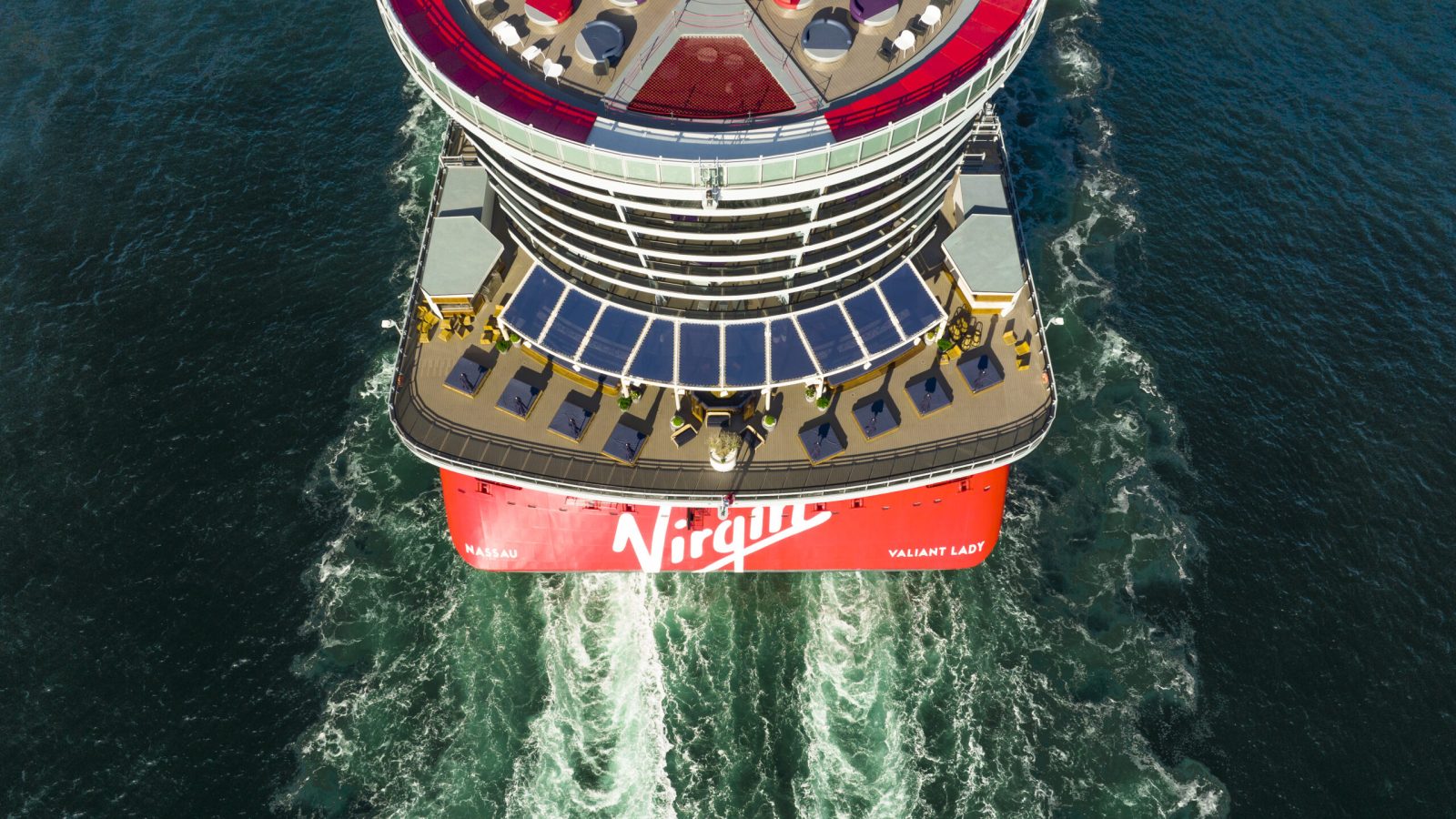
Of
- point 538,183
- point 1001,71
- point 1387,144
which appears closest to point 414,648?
point 538,183

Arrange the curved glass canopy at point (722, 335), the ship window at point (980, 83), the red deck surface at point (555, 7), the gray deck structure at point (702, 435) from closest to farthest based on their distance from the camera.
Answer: the ship window at point (980, 83) < the red deck surface at point (555, 7) < the curved glass canopy at point (722, 335) < the gray deck structure at point (702, 435)

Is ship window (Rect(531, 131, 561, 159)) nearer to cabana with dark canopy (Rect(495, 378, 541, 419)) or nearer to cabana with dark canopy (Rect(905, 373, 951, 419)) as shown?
cabana with dark canopy (Rect(495, 378, 541, 419))

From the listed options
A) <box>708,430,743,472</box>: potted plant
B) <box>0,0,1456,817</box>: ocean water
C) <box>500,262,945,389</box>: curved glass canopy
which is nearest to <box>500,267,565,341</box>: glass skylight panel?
<box>500,262,945,389</box>: curved glass canopy

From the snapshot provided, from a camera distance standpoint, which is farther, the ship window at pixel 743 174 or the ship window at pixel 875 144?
the ship window at pixel 875 144

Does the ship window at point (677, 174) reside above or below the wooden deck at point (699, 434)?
above

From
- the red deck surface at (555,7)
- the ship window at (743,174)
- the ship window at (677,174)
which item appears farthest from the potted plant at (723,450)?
the red deck surface at (555,7)

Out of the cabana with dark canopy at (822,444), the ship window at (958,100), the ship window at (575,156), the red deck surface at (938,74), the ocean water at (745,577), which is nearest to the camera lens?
the ship window at (575,156)

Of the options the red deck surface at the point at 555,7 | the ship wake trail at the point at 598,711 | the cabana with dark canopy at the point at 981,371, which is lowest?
the ship wake trail at the point at 598,711

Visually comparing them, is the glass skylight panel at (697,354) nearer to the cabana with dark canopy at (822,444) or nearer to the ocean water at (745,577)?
the cabana with dark canopy at (822,444)
